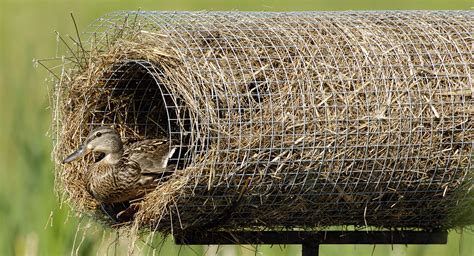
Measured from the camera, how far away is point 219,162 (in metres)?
6.25

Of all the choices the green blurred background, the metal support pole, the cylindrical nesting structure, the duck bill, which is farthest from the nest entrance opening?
the metal support pole

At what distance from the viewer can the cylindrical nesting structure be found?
20.7ft

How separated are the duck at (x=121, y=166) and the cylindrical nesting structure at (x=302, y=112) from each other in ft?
0.46

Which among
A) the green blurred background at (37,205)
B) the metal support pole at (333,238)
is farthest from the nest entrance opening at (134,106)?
the metal support pole at (333,238)

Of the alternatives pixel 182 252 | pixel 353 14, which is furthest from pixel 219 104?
pixel 182 252

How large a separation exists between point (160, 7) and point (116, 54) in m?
7.25

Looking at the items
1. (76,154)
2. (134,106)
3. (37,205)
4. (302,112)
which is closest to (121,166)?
(76,154)

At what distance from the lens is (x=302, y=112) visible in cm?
639

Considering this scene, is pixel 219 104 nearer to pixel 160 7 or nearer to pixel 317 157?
pixel 317 157

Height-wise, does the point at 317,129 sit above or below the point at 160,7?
below

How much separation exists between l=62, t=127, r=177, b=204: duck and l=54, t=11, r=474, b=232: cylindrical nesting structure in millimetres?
139

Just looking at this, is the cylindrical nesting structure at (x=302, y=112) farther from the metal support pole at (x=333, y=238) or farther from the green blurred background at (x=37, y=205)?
the green blurred background at (x=37, y=205)

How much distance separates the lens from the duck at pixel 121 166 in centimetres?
688

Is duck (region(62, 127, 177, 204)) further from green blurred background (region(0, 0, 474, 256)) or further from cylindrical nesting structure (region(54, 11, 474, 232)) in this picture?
green blurred background (region(0, 0, 474, 256))
